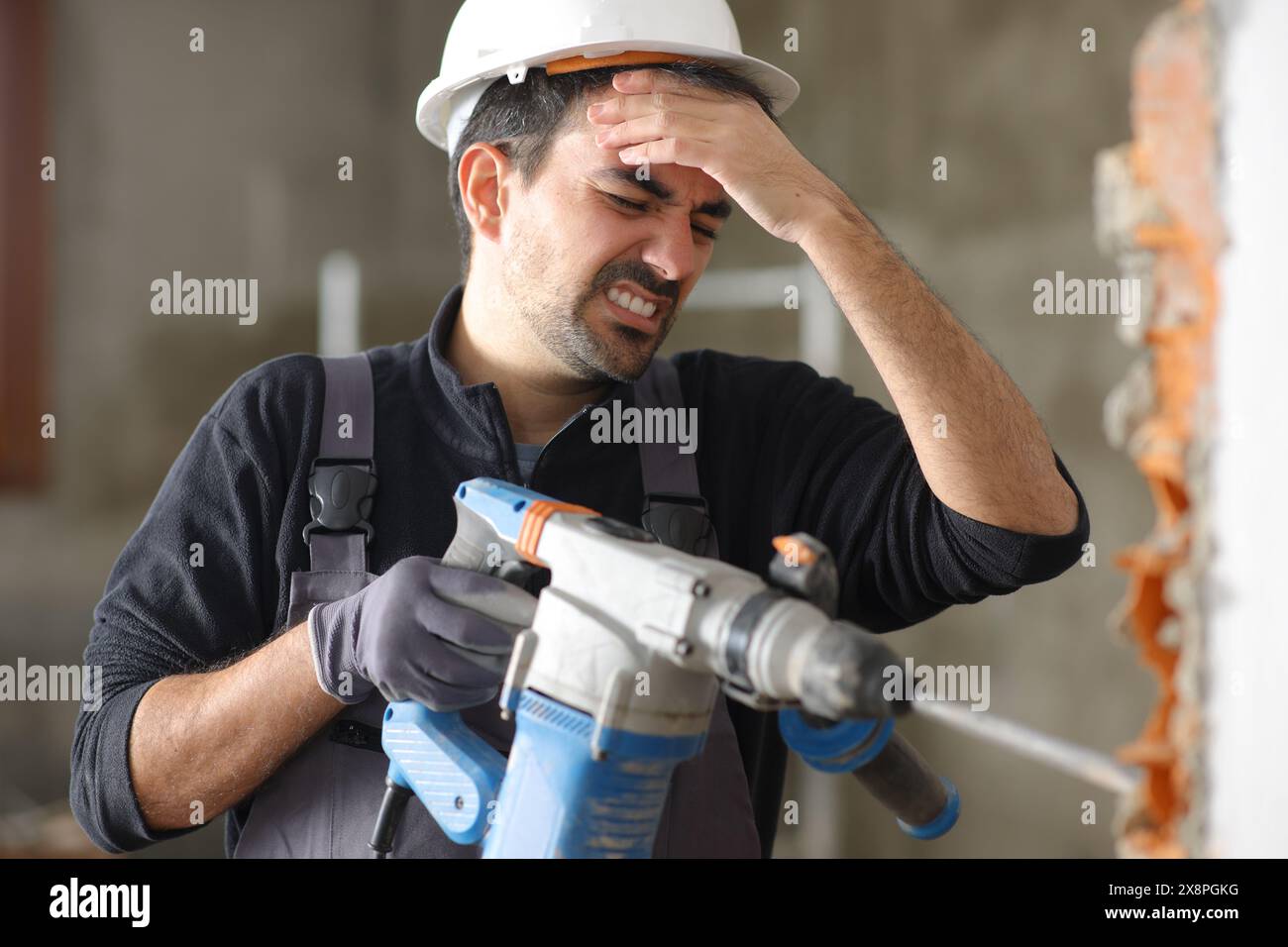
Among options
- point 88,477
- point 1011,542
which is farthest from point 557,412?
point 88,477

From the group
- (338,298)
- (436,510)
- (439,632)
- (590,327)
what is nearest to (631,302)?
(590,327)

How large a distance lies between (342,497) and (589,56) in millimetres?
519

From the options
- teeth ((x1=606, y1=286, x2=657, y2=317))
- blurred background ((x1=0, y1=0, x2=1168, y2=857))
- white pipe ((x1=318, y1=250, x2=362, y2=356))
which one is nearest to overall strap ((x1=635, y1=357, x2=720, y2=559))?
teeth ((x1=606, y1=286, x2=657, y2=317))

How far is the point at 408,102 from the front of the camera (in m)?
3.40

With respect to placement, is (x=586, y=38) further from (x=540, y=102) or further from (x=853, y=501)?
(x=853, y=501)

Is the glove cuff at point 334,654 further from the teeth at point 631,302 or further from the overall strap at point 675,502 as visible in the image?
the teeth at point 631,302

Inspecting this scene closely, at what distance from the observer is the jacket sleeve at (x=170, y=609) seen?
1185 mm

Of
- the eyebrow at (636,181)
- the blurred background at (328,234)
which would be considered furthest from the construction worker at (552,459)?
the blurred background at (328,234)

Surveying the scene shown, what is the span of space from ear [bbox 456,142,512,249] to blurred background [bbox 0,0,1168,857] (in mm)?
1336

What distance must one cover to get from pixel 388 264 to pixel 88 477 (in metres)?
0.99

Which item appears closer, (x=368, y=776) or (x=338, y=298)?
(x=368, y=776)

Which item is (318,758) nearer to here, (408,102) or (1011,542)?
(1011,542)

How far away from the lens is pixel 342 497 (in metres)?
1.18
